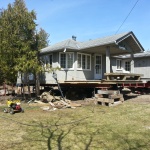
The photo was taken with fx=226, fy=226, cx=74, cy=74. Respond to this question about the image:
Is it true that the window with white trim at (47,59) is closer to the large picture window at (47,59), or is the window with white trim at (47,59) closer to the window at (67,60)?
the large picture window at (47,59)

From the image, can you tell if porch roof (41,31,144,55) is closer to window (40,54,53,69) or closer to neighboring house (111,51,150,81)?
window (40,54,53,69)

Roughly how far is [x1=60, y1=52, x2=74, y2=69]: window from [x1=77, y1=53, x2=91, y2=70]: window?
Answer: 0.69 meters

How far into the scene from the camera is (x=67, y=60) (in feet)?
56.1

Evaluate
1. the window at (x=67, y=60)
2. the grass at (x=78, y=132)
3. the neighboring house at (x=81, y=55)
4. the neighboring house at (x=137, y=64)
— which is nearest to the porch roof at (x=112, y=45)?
the neighboring house at (x=81, y=55)

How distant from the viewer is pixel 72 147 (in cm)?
561

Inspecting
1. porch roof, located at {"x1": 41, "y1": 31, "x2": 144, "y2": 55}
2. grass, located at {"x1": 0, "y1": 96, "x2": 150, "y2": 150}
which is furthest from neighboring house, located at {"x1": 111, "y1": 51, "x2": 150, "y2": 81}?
grass, located at {"x1": 0, "y1": 96, "x2": 150, "y2": 150}

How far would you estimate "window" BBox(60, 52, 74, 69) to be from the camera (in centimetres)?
1711

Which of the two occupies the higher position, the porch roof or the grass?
the porch roof

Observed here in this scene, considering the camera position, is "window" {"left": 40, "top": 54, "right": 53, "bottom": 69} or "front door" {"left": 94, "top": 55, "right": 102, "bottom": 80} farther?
"front door" {"left": 94, "top": 55, "right": 102, "bottom": 80}

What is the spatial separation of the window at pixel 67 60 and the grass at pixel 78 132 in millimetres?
7754

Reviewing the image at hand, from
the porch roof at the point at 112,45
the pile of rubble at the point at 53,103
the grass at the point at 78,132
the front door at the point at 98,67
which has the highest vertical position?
the porch roof at the point at 112,45

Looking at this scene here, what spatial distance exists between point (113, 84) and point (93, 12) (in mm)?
4869

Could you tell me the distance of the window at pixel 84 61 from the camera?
58.2 feet

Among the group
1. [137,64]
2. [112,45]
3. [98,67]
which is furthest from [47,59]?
[137,64]
